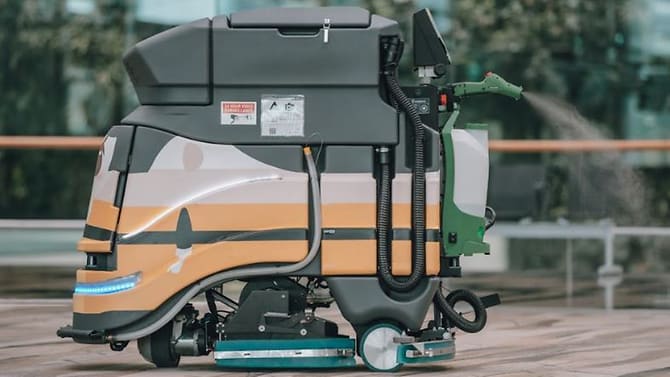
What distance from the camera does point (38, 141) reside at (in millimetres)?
14414

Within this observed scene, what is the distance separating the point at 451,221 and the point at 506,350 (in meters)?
1.48

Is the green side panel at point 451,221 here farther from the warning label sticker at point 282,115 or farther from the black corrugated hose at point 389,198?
the warning label sticker at point 282,115

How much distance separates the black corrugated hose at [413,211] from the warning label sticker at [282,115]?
43 cm

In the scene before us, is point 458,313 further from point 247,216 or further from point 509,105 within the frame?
point 509,105

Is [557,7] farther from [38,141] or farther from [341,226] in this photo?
[341,226]

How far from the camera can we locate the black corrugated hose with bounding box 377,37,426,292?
22.1 feet

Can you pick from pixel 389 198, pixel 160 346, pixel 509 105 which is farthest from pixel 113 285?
pixel 509 105

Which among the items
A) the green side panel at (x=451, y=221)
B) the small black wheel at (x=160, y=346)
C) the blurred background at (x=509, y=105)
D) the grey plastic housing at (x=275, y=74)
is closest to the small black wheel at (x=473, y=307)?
the green side panel at (x=451, y=221)

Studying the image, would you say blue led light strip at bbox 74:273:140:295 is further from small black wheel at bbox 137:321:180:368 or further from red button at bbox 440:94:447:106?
red button at bbox 440:94:447:106

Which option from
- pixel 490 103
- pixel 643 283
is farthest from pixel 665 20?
pixel 643 283

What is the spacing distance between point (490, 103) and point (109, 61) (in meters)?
3.92

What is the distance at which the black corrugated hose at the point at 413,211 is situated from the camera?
6734mm

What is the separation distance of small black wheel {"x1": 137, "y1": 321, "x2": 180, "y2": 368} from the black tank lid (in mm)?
1499

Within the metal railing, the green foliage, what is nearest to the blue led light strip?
the metal railing
